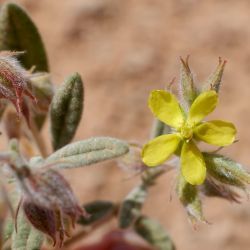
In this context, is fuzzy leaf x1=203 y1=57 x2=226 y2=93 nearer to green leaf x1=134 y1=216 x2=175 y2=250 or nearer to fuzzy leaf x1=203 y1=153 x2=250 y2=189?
fuzzy leaf x1=203 y1=153 x2=250 y2=189

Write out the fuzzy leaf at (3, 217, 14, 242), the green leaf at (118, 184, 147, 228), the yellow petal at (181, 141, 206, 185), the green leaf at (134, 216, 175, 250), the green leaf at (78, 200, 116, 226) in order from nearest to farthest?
the yellow petal at (181, 141, 206, 185), the fuzzy leaf at (3, 217, 14, 242), the green leaf at (118, 184, 147, 228), the green leaf at (78, 200, 116, 226), the green leaf at (134, 216, 175, 250)

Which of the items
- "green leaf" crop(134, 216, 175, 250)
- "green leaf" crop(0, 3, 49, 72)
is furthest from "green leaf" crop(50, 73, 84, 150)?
"green leaf" crop(134, 216, 175, 250)

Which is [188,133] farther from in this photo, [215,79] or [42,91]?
[42,91]

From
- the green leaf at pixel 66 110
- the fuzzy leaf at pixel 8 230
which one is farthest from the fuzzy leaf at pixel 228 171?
the fuzzy leaf at pixel 8 230

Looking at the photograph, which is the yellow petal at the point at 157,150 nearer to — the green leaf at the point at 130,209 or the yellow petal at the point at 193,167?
the yellow petal at the point at 193,167

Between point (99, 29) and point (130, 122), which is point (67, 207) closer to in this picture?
point (130, 122)

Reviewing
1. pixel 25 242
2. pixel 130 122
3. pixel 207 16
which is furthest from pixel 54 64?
pixel 25 242

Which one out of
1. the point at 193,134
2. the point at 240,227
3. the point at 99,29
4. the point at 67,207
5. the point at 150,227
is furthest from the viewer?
the point at 99,29
